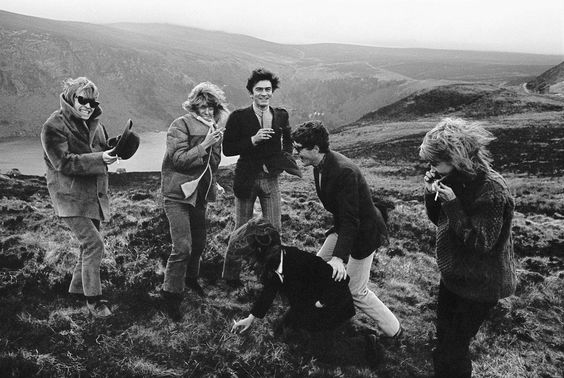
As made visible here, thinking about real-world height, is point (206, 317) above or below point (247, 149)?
below

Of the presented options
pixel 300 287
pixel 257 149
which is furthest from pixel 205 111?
pixel 300 287

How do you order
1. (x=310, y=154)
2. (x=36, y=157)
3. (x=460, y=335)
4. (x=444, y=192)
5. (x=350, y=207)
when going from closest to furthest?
(x=444, y=192) < (x=460, y=335) < (x=350, y=207) < (x=310, y=154) < (x=36, y=157)

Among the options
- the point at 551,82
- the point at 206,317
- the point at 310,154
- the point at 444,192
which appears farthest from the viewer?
the point at 551,82

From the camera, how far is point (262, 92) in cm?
557

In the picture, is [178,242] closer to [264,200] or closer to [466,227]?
[264,200]

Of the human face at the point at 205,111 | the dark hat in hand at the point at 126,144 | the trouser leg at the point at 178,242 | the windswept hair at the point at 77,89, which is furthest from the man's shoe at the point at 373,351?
the windswept hair at the point at 77,89

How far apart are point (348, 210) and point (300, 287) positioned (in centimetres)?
97

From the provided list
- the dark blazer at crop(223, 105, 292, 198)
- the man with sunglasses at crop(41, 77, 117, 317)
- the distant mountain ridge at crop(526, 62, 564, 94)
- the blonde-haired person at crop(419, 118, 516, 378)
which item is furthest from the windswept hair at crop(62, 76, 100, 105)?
the distant mountain ridge at crop(526, 62, 564, 94)

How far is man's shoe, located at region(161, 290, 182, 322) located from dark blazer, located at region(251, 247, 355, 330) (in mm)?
1355

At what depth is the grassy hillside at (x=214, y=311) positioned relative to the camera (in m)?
4.41

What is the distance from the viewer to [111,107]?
13850cm

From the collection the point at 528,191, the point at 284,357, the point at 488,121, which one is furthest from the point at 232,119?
the point at 488,121

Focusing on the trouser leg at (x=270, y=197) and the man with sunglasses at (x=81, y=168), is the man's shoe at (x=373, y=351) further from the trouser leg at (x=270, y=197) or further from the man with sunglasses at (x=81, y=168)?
the man with sunglasses at (x=81, y=168)

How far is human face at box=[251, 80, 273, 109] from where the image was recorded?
18.2ft
